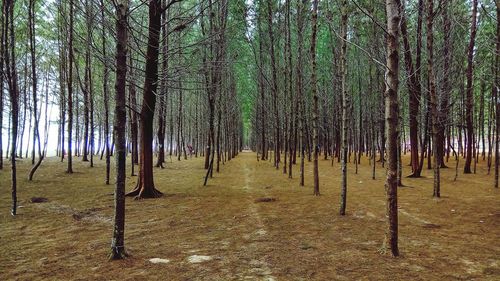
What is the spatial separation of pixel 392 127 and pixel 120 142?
4030mm

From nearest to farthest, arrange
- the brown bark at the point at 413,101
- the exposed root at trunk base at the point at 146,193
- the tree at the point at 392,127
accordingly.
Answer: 1. the tree at the point at 392,127
2. the exposed root at trunk base at the point at 146,193
3. the brown bark at the point at 413,101

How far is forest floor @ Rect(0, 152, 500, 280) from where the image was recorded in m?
4.41

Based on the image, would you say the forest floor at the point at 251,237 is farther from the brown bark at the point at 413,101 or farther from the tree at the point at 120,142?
the brown bark at the point at 413,101

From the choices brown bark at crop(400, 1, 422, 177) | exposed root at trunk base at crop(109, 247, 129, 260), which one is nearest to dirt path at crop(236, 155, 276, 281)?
exposed root at trunk base at crop(109, 247, 129, 260)

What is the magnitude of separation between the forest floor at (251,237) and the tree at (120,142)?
290 mm

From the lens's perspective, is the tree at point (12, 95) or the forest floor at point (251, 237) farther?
the tree at point (12, 95)

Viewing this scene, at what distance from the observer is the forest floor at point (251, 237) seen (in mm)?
4406

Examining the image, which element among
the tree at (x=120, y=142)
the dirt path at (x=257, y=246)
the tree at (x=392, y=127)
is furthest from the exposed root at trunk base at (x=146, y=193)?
the tree at (x=392, y=127)

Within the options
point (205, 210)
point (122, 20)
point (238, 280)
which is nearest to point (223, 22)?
point (205, 210)

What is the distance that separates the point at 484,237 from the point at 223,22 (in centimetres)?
1297

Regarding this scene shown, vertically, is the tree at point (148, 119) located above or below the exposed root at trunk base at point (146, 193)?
above

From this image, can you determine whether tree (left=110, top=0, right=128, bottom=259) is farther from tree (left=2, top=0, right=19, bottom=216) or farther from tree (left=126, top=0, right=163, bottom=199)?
tree (left=126, top=0, right=163, bottom=199)

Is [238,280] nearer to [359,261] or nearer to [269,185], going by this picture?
[359,261]

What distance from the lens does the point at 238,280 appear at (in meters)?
4.06
